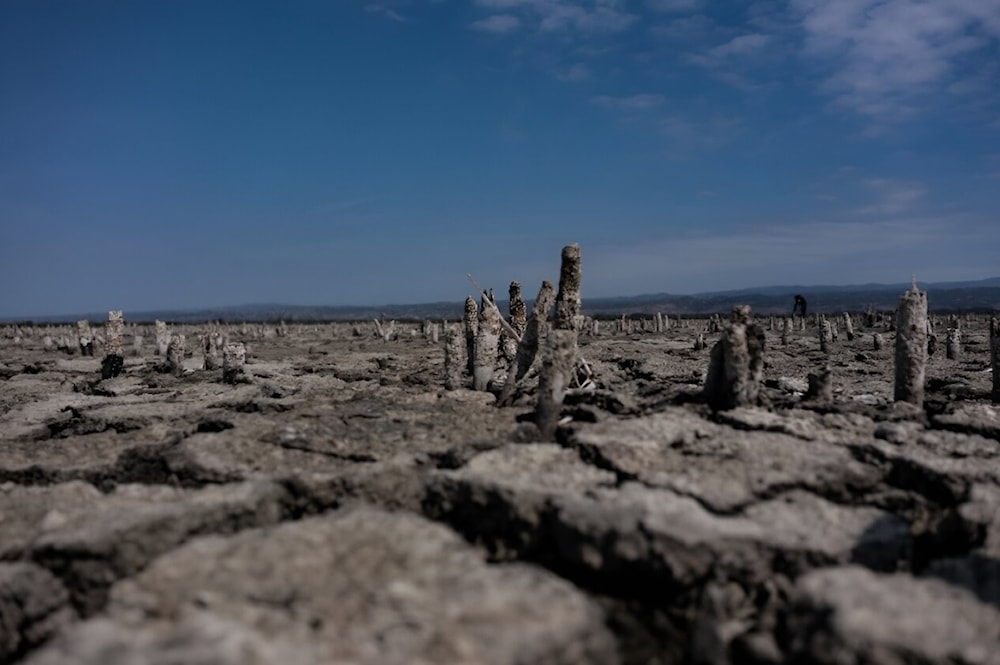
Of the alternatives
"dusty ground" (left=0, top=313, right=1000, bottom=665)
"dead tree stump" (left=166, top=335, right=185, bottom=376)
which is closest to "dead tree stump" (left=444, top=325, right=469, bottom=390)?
"dusty ground" (left=0, top=313, right=1000, bottom=665)

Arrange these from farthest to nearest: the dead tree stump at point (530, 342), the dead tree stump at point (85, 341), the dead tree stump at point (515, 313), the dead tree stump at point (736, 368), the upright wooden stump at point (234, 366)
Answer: the dead tree stump at point (85, 341) < the dead tree stump at point (515, 313) < the upright wooden stump at point (234, 366) < the dead tree stump at point (530, 342) < the dead tree stump at point (736, 368)

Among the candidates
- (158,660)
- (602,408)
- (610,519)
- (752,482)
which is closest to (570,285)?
(602,408)

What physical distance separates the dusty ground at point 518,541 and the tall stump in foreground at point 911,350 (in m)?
0.89

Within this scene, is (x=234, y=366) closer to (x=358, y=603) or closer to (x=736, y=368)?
(x=736, y=368)

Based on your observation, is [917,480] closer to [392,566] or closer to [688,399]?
[688,399]

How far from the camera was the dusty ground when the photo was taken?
10.7 ft

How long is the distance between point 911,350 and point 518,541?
6523 mm

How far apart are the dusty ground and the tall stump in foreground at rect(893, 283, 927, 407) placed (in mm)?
886

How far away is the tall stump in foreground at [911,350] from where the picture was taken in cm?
→ 838

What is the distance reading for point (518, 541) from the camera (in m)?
4.48

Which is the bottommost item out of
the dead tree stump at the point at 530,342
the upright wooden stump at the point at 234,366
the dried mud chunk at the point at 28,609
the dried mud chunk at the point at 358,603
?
the dried mud chunk at the point at 28,609

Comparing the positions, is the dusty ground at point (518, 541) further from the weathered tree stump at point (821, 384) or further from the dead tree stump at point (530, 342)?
the dead tree stump at point (530, 342)

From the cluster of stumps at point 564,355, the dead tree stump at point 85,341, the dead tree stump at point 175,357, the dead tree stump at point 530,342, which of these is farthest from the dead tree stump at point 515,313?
the dead tree stump at point 85,341

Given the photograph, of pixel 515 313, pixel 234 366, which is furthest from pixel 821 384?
pixel 234 366
